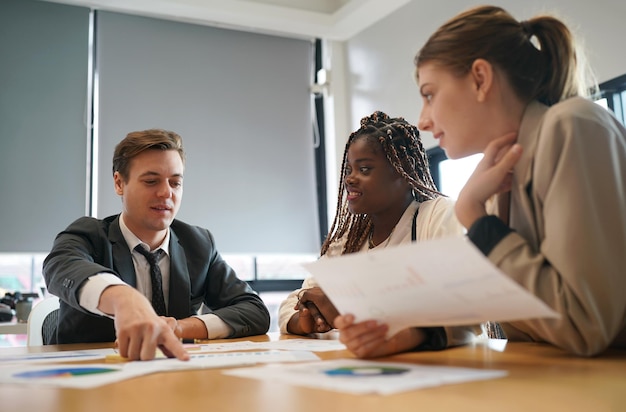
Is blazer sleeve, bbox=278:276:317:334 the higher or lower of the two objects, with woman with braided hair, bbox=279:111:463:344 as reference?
lower

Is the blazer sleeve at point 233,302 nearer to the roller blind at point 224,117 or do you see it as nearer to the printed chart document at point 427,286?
the printed chart document at point 427,286

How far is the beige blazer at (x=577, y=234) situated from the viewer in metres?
0.88

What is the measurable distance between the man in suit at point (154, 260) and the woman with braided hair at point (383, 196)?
227 millimetres

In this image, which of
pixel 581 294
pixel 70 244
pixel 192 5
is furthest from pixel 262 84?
pixel 581 294

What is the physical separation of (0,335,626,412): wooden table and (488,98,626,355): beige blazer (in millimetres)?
67

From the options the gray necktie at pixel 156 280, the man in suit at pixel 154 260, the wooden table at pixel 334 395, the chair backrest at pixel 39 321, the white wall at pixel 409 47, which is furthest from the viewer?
the white wall at pixel 409 47

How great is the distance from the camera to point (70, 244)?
182 centimetres

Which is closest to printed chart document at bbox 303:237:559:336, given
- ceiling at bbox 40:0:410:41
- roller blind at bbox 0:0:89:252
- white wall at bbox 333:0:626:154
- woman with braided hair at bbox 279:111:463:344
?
woman with braided hair at bbox 279:111:463:344

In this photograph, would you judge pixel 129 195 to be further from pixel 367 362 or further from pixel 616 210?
pixel 616 210

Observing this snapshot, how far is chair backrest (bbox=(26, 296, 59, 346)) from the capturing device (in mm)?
2164

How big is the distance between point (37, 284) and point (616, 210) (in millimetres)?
3641

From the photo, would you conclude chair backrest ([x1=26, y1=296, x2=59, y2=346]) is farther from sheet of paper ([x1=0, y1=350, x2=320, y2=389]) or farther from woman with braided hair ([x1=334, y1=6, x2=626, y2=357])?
woman with braided hair ([x1=334, y1=6, x2=626, y2=357])

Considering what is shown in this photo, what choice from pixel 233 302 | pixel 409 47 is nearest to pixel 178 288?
pixel 233 302

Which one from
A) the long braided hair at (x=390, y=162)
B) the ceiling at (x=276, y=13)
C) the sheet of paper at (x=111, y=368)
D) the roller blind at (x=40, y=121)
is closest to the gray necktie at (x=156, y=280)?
the long braided hair at (x=390, y=162)
